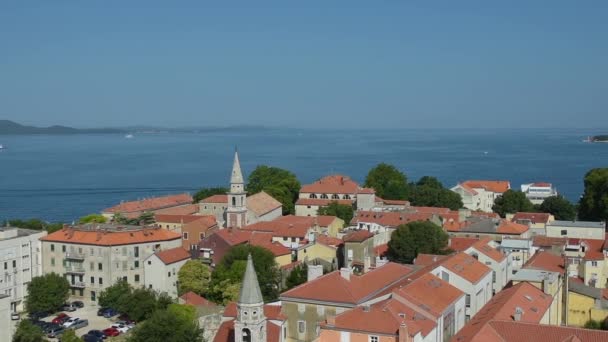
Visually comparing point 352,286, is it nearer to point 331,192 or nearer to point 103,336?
point 103,336

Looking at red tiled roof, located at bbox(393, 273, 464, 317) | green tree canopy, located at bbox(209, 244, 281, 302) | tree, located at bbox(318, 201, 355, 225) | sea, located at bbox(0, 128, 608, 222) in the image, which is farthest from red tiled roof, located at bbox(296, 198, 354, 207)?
sea, located at bbox(0, 128, 608, 222)

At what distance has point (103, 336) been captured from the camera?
32844 mm

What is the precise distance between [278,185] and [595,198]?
30131 mm

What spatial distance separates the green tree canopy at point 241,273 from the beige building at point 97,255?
676 cm

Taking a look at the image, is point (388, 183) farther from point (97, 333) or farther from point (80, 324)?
point (97, 333)

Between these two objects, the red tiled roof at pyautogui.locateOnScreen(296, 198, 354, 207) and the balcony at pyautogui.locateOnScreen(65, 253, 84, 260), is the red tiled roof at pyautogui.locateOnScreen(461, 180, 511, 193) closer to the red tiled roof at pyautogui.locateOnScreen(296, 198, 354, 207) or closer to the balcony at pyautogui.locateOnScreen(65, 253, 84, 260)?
the red tiled roof at pyautogui.locateOnScreen(296, 198, 354, 207)

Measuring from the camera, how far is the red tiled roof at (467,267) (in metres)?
31.8

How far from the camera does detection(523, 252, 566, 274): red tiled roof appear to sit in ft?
106

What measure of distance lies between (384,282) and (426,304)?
3353 mm

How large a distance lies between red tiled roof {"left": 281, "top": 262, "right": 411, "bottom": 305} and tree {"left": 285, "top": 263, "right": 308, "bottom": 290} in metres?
7.24

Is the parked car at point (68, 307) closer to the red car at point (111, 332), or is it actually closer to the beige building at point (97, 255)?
the beige building at point (97, 255)

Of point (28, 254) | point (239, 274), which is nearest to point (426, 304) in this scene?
point (239, 274)

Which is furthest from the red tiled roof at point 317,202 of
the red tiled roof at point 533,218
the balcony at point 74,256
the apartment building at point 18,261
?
the apartment building at point 18,261

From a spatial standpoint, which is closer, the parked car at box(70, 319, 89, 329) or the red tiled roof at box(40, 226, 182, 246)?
the parked car at box(70, 319, 89, 329)
